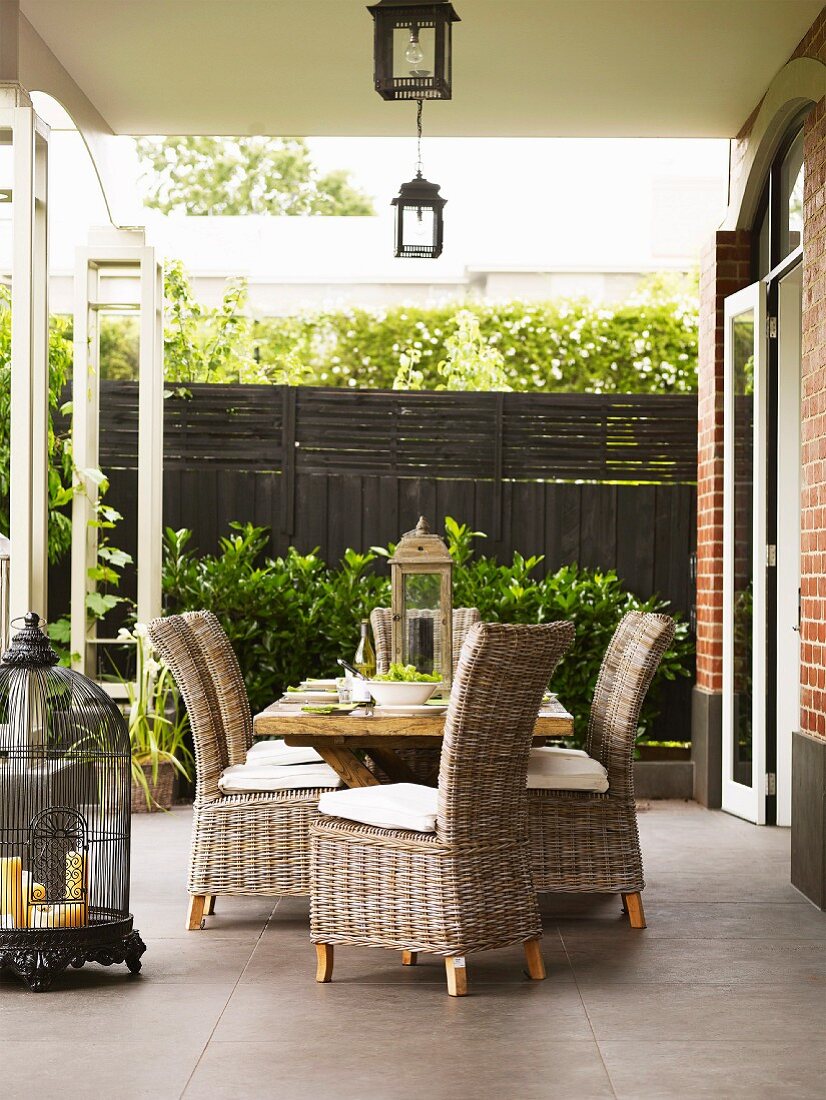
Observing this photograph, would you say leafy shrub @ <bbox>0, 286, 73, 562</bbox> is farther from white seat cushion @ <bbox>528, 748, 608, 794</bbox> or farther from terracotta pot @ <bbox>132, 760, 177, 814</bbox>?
white seat cushion @ <bbox>528, 748, 608, 794</bbox>

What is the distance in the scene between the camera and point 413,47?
451 centimetres

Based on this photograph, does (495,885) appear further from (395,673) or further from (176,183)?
(176,183)

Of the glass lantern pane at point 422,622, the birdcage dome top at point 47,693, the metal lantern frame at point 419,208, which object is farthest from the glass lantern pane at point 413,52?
the birdcage dome top at point 47,693

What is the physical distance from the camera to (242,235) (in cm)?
1897

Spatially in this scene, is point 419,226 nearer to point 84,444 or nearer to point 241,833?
point 241,833

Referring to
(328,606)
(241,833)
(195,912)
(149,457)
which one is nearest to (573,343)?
(328,606)

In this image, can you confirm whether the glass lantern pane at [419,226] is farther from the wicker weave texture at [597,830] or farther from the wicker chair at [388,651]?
the wicker weave texture at [597,830]

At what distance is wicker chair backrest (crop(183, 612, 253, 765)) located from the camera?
197 inches

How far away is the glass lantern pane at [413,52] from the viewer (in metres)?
4.50

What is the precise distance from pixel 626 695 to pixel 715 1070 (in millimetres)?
1753

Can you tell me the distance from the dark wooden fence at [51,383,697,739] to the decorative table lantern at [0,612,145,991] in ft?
10.6

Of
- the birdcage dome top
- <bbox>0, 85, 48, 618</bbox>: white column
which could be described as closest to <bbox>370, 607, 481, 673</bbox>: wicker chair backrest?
<bbox>0, 85, 48, 618</bbox>: white column

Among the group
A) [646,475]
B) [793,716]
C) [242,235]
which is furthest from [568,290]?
[793,716]

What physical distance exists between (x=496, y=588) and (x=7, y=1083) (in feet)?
15.1
